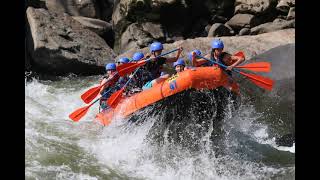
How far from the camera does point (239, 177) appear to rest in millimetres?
5727

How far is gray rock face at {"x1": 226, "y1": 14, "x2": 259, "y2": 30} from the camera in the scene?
40.7ft

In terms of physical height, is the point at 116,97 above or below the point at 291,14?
below

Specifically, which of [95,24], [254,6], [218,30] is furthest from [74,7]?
[254,6]

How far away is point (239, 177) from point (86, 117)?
12.6 ft

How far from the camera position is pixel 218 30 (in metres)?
12.4

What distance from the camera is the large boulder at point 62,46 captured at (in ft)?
36.3

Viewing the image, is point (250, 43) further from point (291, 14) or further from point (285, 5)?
point (285, 5)

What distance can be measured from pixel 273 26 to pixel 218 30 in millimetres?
1375

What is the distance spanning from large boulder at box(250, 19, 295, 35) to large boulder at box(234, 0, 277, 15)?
41 centimetres

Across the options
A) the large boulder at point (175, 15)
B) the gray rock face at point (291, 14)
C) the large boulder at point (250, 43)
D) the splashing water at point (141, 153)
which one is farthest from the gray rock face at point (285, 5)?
the splashing water at point (141, 153)

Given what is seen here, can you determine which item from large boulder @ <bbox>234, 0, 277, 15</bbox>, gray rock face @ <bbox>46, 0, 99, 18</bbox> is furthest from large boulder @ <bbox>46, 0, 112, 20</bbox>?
large boulder @ <bbox>234, 0, 277, 15</bbox>

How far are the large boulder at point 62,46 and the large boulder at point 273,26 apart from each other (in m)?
3.67

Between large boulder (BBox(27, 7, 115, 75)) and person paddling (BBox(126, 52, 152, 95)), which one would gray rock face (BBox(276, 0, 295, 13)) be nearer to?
large boulder (BBox(27, 7, 115, 75))
